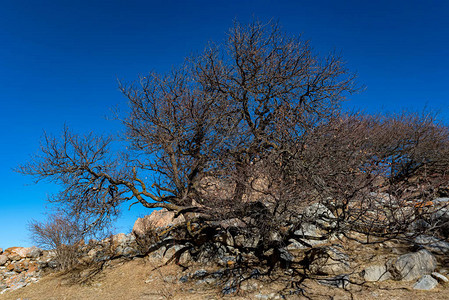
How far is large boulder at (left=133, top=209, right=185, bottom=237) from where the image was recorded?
46.7ft

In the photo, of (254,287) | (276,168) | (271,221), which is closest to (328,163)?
(276,168)

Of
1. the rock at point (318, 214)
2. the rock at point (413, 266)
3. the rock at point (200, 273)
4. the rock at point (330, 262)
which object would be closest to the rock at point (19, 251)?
the rock at point (200, 273)

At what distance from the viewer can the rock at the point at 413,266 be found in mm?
7379

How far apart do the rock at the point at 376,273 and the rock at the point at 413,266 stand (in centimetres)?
16

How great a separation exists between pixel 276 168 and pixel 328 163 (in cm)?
148

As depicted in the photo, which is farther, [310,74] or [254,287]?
[310,74]

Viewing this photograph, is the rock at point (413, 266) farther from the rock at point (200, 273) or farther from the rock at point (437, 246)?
the rock at point (200, 273)

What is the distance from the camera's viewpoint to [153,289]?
9.69 m

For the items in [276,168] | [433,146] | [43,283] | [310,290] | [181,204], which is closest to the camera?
[310,290]

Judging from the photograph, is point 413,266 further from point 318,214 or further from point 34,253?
point 34,253

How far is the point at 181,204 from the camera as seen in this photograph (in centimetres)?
1120

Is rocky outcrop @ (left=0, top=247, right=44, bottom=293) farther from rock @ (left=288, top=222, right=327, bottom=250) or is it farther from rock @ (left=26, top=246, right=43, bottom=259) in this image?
rock @ (left=288, top=222, right=327, bottom=250)

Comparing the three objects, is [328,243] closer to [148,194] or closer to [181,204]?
[181,204]

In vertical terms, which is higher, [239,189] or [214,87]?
[214,87]
